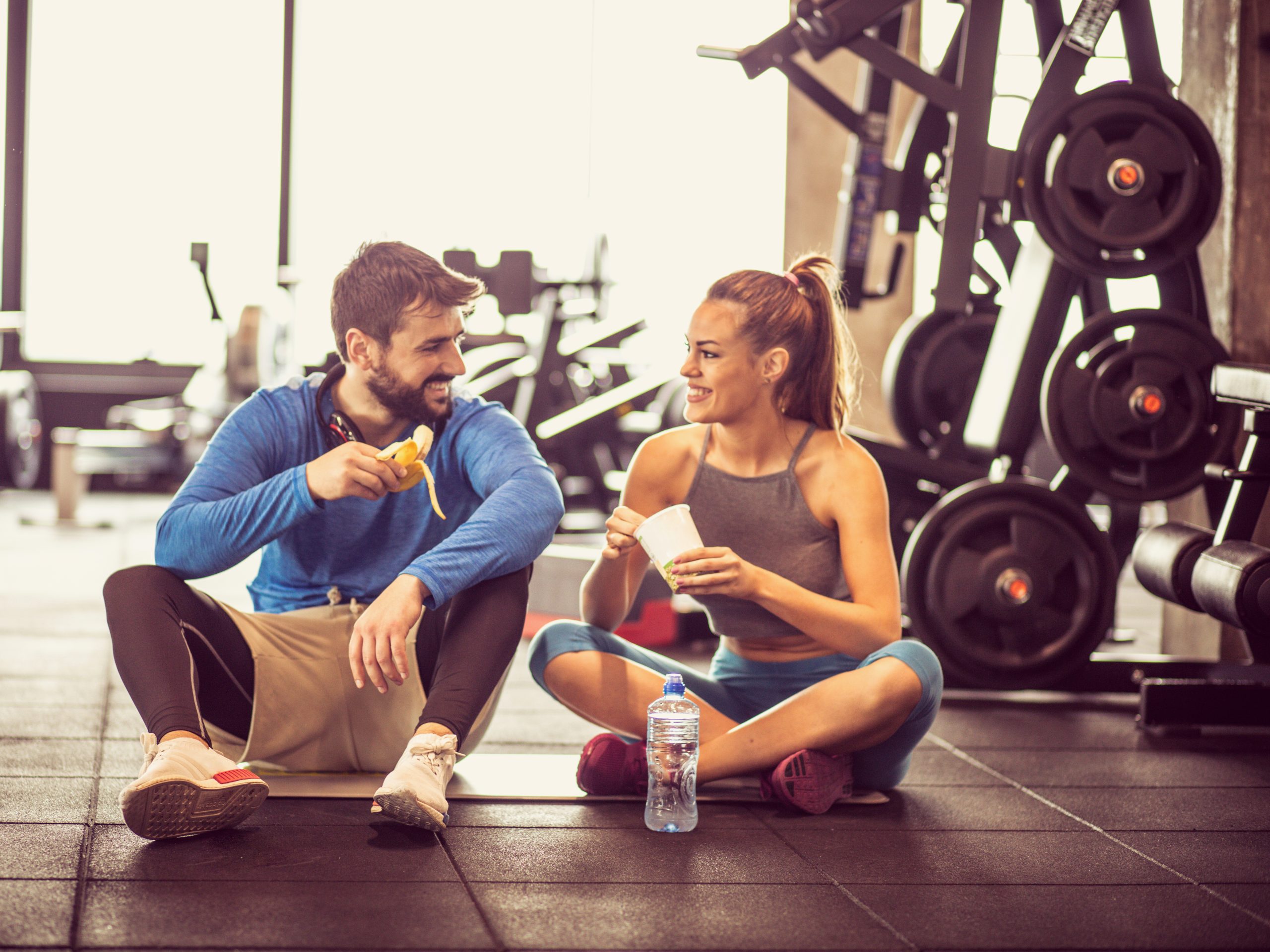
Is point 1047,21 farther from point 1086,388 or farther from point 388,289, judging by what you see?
point 388,289

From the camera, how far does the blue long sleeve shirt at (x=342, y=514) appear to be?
1.93 m

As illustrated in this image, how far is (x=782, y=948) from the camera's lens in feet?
4.78

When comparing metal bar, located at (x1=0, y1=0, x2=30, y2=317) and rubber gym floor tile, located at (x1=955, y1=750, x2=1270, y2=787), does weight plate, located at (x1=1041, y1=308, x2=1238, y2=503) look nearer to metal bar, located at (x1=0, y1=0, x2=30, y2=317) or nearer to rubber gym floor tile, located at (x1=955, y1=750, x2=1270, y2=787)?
rubber gym floor tile, located at (x1=955, y1=750, x2=1270, y2=787)

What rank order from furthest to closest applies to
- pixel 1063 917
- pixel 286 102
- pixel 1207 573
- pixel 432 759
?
pixel 286 102 < pixel 1207 573 < pixel 432 759 < pixel 1063 917

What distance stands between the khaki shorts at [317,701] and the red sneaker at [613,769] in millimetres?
184

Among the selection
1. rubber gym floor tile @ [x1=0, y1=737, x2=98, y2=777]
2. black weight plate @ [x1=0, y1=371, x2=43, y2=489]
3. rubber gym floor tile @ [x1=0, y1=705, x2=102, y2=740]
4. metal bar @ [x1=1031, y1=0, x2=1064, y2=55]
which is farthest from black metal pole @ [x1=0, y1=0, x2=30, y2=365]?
metal bar @ [x1=1031, y1=0, x2=1064, y2=55]

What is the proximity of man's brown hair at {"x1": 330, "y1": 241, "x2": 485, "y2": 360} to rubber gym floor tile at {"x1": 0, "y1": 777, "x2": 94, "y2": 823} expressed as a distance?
82 cm

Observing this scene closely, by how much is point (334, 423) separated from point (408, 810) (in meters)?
0.67

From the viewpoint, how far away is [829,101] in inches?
144

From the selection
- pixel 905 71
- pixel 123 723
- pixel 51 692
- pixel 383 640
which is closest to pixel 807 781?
pixel 383 640

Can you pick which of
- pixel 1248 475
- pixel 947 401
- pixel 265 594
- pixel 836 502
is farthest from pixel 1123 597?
pixel 265 594

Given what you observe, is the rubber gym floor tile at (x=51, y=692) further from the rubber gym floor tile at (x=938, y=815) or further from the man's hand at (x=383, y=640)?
the rubber gym floor tile at (x=938, y=815)

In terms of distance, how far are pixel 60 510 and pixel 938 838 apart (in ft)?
20.0

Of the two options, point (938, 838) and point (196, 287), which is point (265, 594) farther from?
point (196, 287)
